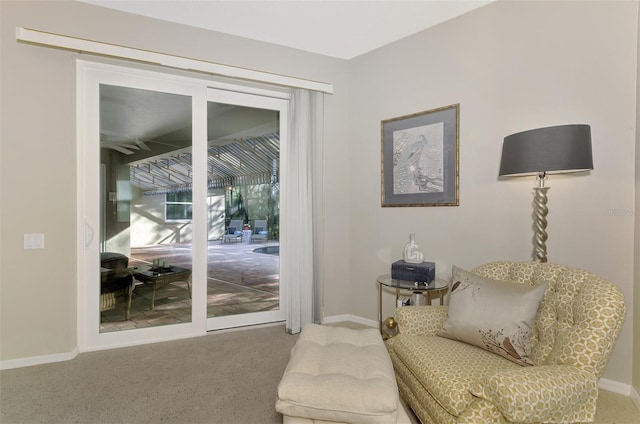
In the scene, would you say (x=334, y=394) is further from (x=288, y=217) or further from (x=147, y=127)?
(x=147, y=127)

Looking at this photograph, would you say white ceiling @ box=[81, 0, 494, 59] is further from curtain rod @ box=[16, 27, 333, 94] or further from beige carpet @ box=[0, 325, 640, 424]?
beige carpet @ box=[0, 325, 640, 424]

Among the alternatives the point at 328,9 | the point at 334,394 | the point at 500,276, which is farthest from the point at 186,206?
the point at 500,276

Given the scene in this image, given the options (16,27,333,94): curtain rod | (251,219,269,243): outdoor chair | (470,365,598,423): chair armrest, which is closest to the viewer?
(470,365,598,423): chair armrest

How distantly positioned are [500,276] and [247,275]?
235 centimetres

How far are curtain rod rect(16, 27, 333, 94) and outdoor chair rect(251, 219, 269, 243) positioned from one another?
140 centimetres

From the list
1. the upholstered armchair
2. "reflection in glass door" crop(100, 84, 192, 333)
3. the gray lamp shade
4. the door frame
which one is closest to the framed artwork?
the gray lamp shade

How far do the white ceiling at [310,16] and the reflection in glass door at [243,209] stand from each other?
62 centimetres

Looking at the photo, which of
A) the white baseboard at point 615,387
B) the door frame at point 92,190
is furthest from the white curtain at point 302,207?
the white baseboard at point 615,387

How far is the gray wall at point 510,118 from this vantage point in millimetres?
2229

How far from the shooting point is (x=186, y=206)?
3229 mm

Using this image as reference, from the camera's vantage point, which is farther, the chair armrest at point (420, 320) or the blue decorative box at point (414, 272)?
the blue decorative box at point (414, 272)

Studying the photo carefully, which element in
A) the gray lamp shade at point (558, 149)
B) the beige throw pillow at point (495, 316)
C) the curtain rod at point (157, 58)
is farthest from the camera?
the curtain rod at point (157, 58)

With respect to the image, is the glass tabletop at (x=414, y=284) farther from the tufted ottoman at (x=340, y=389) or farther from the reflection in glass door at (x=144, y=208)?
the reflection in glass door at (x=144, y=208)

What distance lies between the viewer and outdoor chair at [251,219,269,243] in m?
3.55
